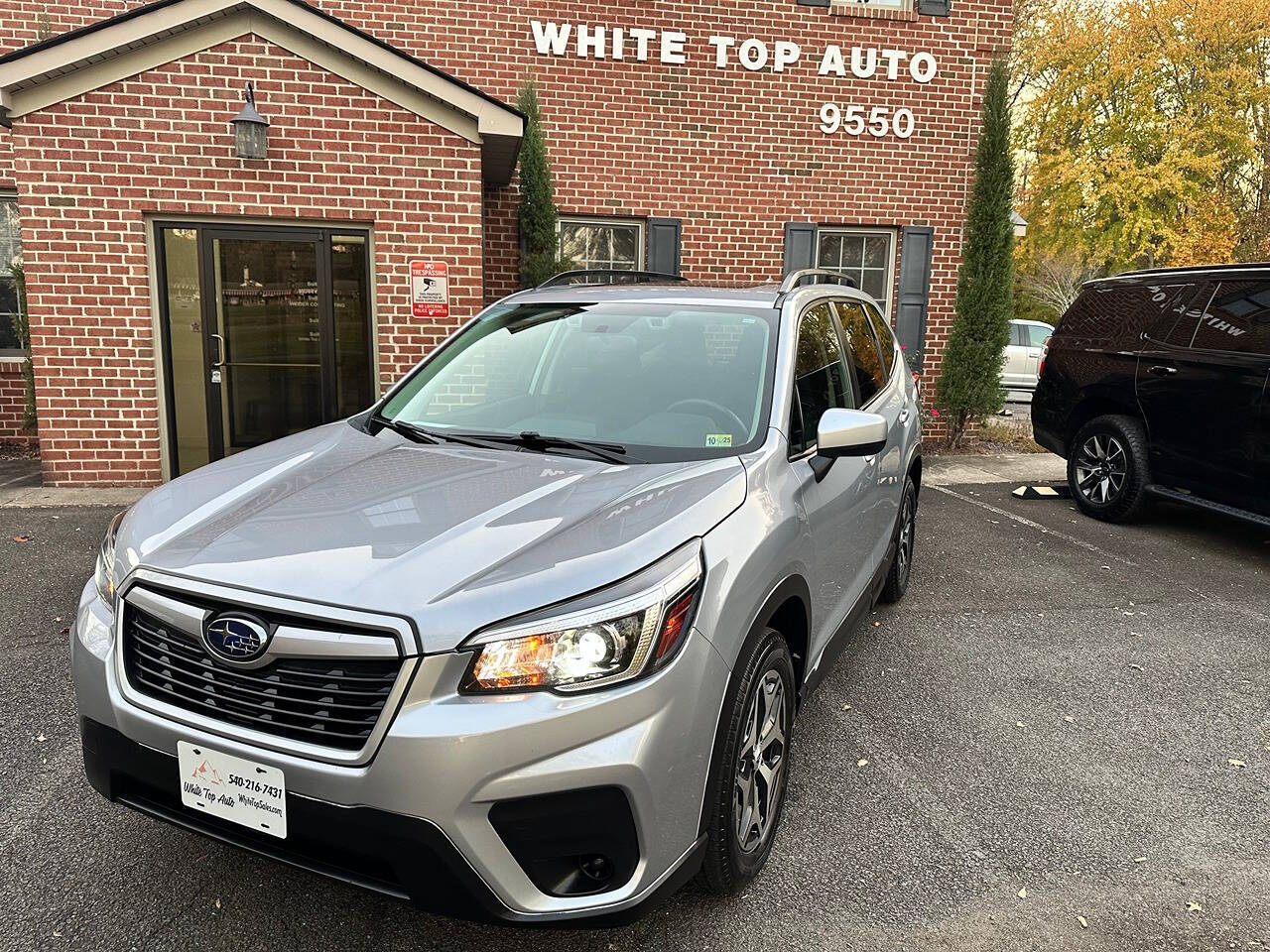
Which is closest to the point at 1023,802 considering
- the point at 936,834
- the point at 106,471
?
the point at 936,834

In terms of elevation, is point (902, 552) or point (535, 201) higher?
point (535, 201)

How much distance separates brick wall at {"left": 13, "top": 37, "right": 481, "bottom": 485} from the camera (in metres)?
7.12

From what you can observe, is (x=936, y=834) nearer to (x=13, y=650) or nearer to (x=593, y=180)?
(x=13, y=650)

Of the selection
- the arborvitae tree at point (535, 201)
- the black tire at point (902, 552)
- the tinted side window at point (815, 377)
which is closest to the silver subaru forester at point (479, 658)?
the tinted side window at point (815, 377)

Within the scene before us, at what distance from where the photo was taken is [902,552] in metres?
5.01

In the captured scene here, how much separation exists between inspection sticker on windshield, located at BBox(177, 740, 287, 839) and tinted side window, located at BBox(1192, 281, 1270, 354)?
6.40 metres

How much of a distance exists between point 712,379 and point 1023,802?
186cm

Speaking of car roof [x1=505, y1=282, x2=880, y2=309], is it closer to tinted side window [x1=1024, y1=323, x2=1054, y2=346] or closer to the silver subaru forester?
the silver subaru forester

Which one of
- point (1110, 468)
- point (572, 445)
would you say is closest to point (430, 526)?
point (572, 445)

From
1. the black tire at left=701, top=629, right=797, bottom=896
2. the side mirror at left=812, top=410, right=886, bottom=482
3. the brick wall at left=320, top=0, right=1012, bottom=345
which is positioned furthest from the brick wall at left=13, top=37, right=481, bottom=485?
the black tire at left=701, top=629, right=797, bottom=896

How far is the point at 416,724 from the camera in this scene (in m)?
1.86

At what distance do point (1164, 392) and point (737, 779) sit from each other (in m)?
5.65

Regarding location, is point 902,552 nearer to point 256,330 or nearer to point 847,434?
point 847,434

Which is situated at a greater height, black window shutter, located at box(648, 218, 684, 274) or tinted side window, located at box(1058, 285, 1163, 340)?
black window shutter, located at box(648, 218, 684, 274)
